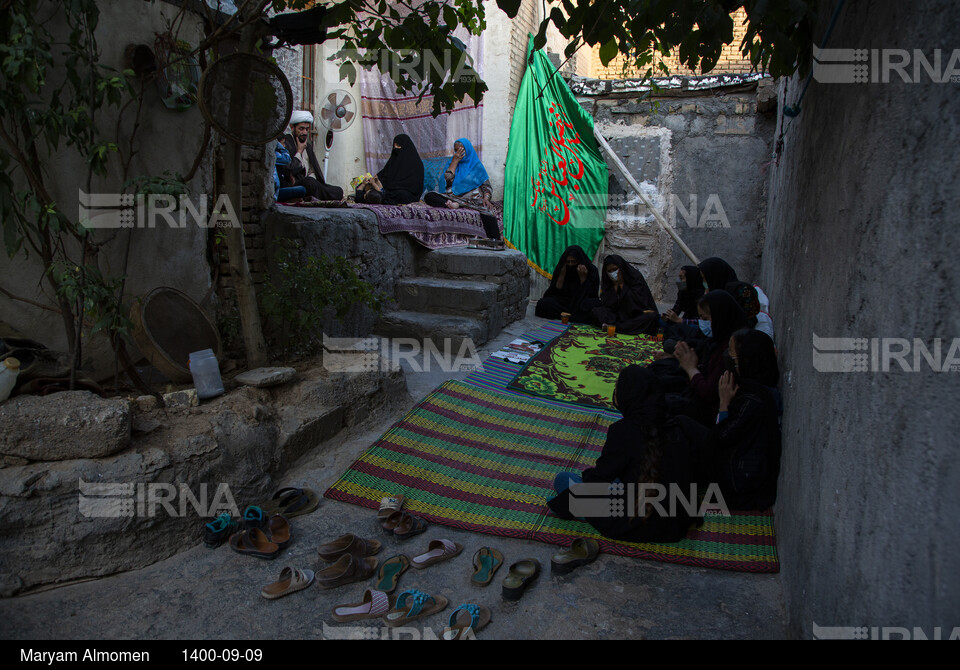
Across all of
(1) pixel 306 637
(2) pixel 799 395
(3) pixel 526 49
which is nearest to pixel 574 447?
(2) pixel 799 395

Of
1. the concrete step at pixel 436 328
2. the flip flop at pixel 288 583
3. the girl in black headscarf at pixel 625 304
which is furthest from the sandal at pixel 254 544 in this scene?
the girl in black headscarf at pixel 625 304

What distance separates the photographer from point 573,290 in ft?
23.8

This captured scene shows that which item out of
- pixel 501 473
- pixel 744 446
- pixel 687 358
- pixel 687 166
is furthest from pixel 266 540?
pixel 687 166

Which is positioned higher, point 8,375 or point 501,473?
point 8,375

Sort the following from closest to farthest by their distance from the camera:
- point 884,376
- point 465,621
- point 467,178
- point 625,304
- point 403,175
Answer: point 884,376 < point 465,621 < point 625,304 < point 403,175 < point 467,178

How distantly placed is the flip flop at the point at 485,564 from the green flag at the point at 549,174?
5.99 m

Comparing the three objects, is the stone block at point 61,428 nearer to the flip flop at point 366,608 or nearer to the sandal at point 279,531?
the sandal at point 279,531

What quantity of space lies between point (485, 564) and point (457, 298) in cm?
346

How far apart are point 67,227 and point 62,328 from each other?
774mm

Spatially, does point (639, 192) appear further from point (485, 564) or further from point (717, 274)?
point (485, 564)

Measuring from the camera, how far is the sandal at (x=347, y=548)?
2441mm

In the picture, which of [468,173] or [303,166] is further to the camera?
[468,173]

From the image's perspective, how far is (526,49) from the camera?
27.9 feet
